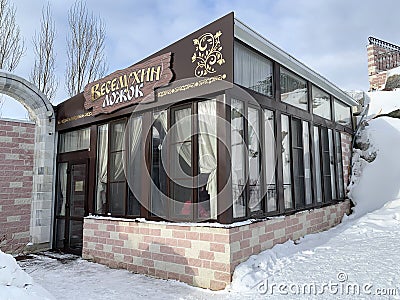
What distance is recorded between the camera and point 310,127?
5707mm

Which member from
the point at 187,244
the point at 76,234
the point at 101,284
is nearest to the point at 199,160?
the point at 187,244

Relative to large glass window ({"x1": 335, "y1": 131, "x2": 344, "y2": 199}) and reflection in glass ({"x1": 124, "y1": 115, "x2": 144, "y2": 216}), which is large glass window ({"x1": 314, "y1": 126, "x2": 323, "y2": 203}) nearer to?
large glass window ({"x1": 335, "y1": 131, "x2": 344, "y2": 199})

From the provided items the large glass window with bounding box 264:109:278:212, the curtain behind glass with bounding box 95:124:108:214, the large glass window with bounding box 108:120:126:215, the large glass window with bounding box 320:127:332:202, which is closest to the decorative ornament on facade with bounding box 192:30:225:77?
the large glass window with bounding box 264:109:278:212

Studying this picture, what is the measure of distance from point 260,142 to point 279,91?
99 cm

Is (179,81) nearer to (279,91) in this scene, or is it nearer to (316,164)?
(279,91)

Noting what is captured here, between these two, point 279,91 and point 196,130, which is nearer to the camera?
point 196,130

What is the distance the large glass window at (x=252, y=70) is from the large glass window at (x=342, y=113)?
318cm

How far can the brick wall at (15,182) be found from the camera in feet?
19.6

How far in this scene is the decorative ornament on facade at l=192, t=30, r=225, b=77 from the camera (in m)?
3.79

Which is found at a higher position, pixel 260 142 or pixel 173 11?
pixel 173 11

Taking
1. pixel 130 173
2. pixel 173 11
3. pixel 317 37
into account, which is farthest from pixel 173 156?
pixel 317 37

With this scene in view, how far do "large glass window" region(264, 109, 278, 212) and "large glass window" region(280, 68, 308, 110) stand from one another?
0.57 m

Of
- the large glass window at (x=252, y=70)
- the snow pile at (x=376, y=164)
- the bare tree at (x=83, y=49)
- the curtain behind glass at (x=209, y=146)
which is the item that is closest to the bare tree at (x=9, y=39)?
the bare tree at (x=83, y=49)

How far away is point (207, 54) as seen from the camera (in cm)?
389
